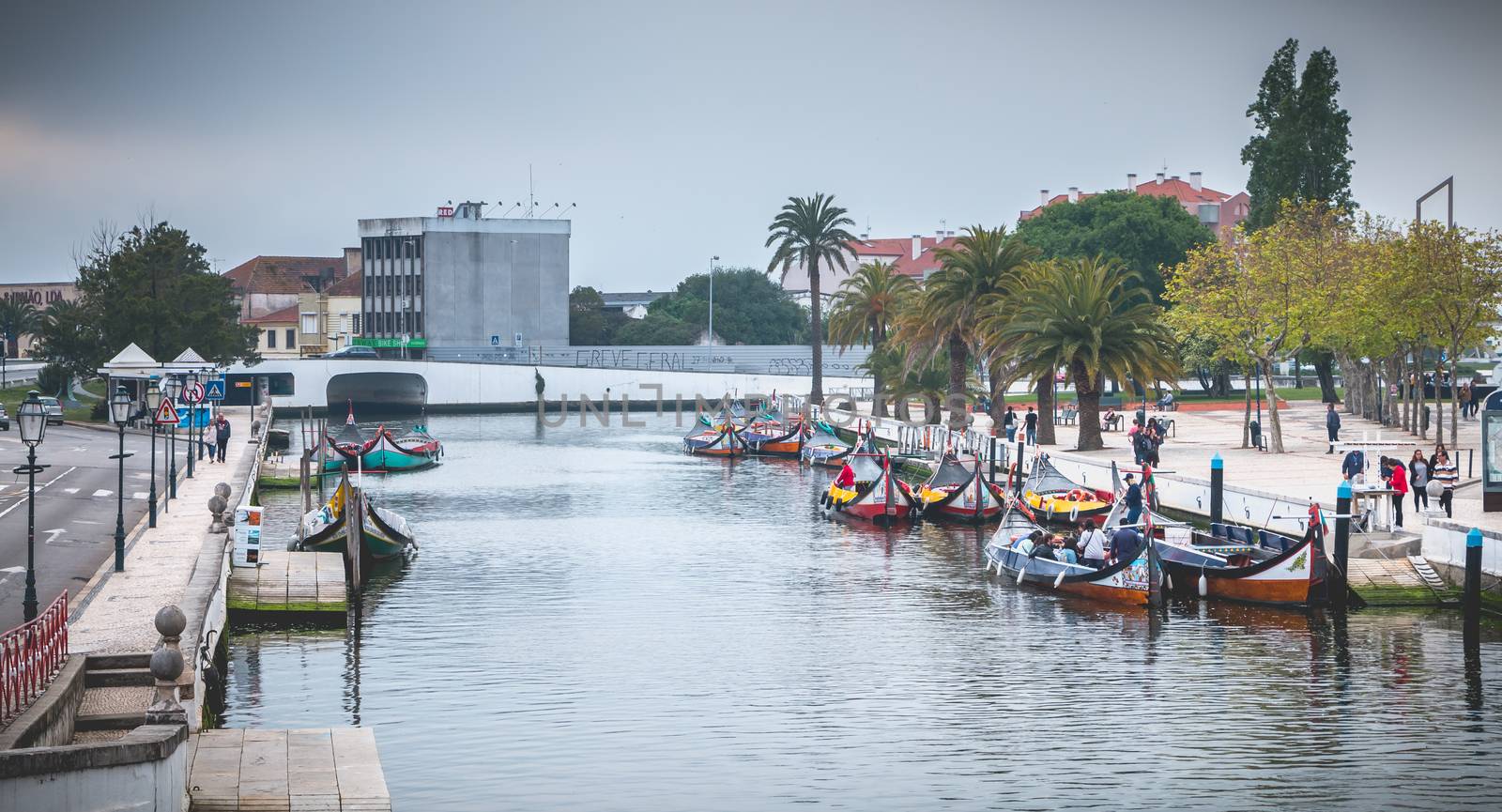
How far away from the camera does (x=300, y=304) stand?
6462 inches

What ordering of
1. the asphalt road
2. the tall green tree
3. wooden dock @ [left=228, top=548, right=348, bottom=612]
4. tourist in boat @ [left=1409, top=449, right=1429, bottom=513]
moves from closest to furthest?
1. the asphalt road
2. wooden dock @ [left=228, top=548, right=348, bottom=612]
3. tourist in boat @ [left=1409, top=449, right=1429, bottom=513]
4. the tall green tree

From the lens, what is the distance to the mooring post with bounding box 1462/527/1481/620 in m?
31.7

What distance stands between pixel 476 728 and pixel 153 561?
39.0ft

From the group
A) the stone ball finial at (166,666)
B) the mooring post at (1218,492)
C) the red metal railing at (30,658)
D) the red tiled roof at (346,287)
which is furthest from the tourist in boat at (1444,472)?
the red tiled roof at (346,287)

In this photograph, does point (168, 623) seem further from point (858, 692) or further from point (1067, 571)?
point (1067, 571)

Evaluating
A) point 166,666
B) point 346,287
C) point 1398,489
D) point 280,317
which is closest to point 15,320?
point 280,317

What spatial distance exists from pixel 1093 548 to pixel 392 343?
420 ft

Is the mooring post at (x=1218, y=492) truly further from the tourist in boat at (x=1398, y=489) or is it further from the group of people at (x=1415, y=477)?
the tourist in boat at (x=1398, y=489)

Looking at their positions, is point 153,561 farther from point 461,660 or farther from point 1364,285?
point 1364,285

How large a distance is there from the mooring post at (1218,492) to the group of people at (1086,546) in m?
5.04

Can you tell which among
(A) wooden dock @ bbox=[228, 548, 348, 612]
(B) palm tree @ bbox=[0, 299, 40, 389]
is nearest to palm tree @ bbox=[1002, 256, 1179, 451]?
(A) wooden dock @ bbox=[228, 548, 348, 612]

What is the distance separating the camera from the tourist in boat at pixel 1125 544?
118 feet

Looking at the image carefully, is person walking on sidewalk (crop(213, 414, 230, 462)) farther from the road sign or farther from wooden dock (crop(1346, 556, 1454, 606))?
wooden dock (crop(1346, 556, 1454, 606))

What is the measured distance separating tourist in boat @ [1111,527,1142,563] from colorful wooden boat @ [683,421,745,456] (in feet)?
167
